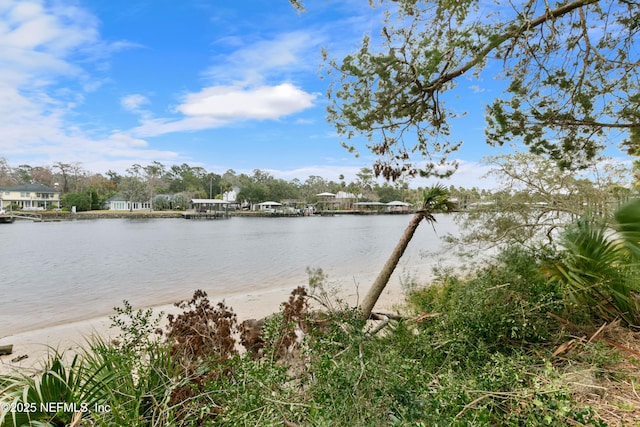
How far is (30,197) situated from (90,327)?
81.5 meters

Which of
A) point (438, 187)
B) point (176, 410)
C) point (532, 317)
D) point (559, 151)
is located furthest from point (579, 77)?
point (176, 410)

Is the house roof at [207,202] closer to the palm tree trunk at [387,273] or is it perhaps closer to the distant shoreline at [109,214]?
the distant shoreline at [109,214]

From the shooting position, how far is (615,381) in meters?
2.04

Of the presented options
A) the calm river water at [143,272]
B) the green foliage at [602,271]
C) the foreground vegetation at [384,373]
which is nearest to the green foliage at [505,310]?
the foreground vegetation at [384,373]

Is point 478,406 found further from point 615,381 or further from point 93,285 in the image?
point 93,285

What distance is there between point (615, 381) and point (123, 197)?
87.5 m

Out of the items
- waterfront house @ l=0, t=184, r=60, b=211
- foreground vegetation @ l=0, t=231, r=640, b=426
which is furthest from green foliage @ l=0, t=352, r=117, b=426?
waterfront house @ l=0, t=184, r=60, b=211

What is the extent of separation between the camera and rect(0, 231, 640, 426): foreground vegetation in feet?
5.49

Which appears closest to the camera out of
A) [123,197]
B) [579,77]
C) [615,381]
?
[615,381]

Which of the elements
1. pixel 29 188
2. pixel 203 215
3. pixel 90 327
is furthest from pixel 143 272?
pixel 29 188

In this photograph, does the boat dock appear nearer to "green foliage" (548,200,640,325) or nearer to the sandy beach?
the sandy beach

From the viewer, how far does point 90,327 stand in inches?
319

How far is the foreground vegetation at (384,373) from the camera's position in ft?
5.49

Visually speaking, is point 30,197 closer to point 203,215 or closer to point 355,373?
point 203,215
